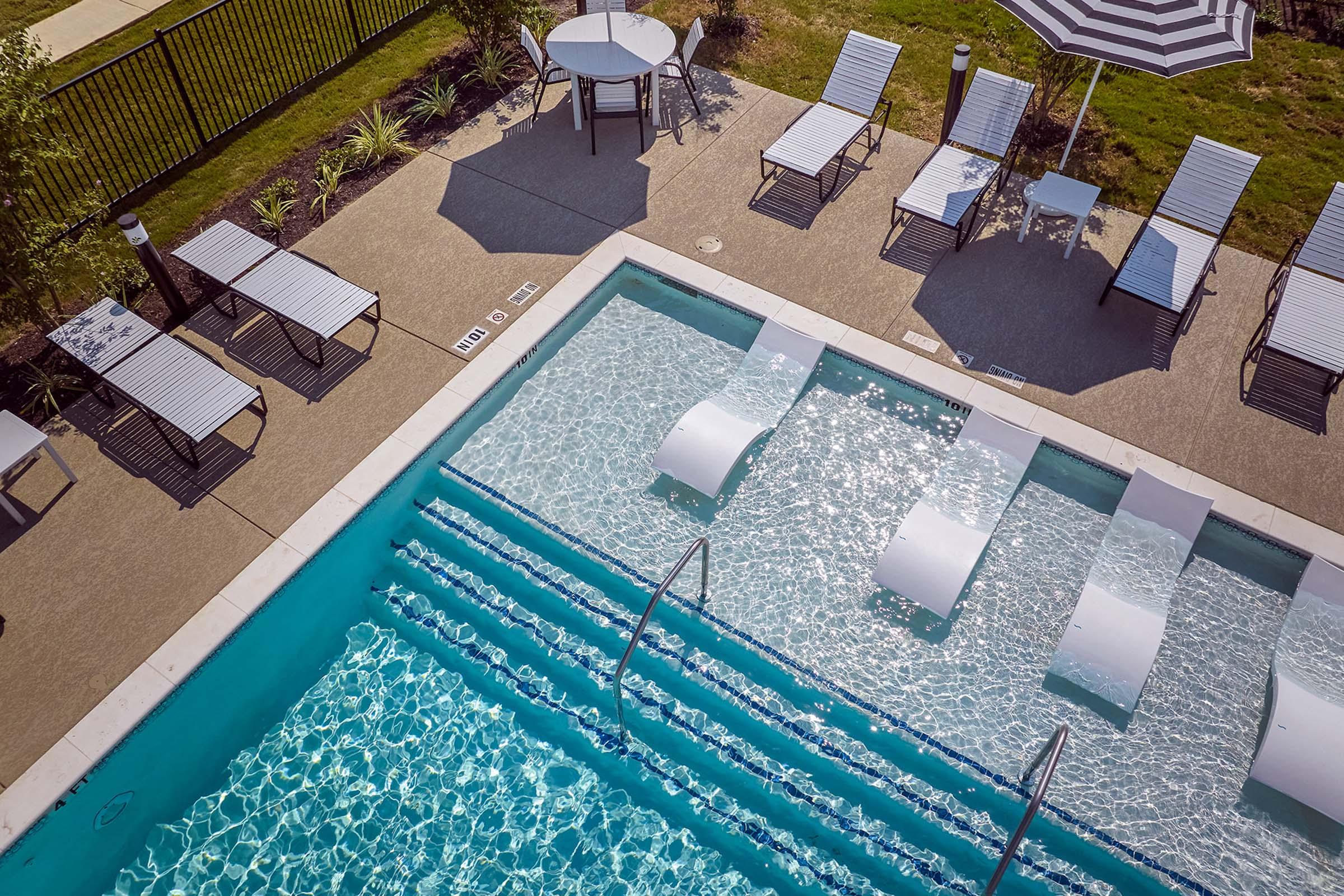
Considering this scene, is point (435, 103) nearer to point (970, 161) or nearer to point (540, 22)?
point (540, 22)

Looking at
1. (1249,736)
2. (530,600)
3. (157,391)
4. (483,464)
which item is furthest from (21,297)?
(1249,736)

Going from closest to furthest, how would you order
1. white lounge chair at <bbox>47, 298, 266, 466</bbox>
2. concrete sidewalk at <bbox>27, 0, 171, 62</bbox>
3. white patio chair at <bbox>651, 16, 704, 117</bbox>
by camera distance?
white lounge chair at <bbox>47, 298, 266, 466</bbox> < white patio chair at <bbox>651, 16, 704, 117</bbox> < concrete sidewalk at <bbox>27, 0, 171, 62</bbox>

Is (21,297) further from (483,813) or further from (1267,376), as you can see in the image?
(1267,376)

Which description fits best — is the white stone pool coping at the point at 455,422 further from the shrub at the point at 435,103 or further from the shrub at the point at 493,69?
the shrub at the point at 493,69

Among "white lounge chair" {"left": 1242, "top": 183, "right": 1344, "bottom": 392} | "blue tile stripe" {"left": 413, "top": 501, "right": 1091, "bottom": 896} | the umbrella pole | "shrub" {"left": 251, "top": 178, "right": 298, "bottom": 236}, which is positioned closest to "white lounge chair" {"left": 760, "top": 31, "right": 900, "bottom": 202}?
the umbrella pole

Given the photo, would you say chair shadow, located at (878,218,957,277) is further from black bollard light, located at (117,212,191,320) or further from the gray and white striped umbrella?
black bollard light, located at (117,212,191,320)

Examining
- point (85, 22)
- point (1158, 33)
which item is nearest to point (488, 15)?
point (85, 22)
